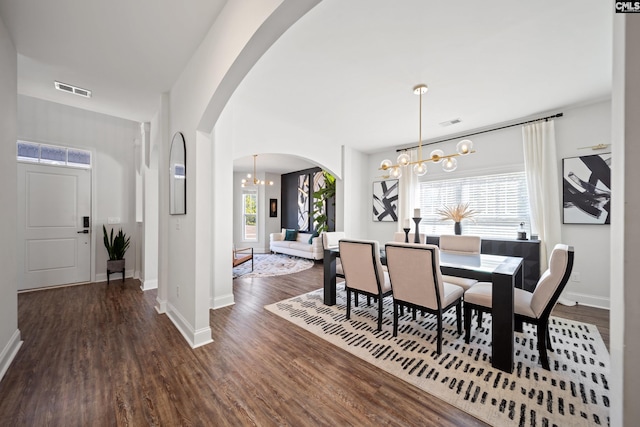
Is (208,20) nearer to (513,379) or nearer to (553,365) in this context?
(513,379)

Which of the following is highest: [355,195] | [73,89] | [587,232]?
[73,89]

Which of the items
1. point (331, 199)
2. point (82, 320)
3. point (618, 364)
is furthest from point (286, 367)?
point (331, 199)

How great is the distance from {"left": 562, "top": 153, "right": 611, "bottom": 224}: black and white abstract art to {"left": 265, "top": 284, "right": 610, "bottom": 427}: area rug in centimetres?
158

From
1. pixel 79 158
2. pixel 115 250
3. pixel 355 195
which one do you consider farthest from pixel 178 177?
pixel 355 195

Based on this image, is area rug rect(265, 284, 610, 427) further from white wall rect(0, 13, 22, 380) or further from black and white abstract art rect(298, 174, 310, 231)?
black and white abstract art rect(298, 174, 310, 231)

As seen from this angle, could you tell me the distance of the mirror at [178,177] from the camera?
2564mm

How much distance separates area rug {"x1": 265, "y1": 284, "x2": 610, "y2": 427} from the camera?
1.52 meters

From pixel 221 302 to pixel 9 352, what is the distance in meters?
1.73

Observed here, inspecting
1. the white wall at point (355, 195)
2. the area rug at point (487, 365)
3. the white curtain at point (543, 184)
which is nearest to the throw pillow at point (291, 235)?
the white wall at point (355, 195)

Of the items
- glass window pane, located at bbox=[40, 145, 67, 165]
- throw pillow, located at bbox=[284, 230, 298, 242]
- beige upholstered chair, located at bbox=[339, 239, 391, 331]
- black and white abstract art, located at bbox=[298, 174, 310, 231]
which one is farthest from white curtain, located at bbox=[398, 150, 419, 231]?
glass window pane, located at bbox=[40, 145, 67, 165]

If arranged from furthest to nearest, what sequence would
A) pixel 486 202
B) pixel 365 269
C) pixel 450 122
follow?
pixel 486 202, pixel 450 122, pixel 365 269

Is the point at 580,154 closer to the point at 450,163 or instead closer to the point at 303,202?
the point at 450,163

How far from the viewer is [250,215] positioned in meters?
8.42

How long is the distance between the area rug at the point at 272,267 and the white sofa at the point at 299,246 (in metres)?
0.21
